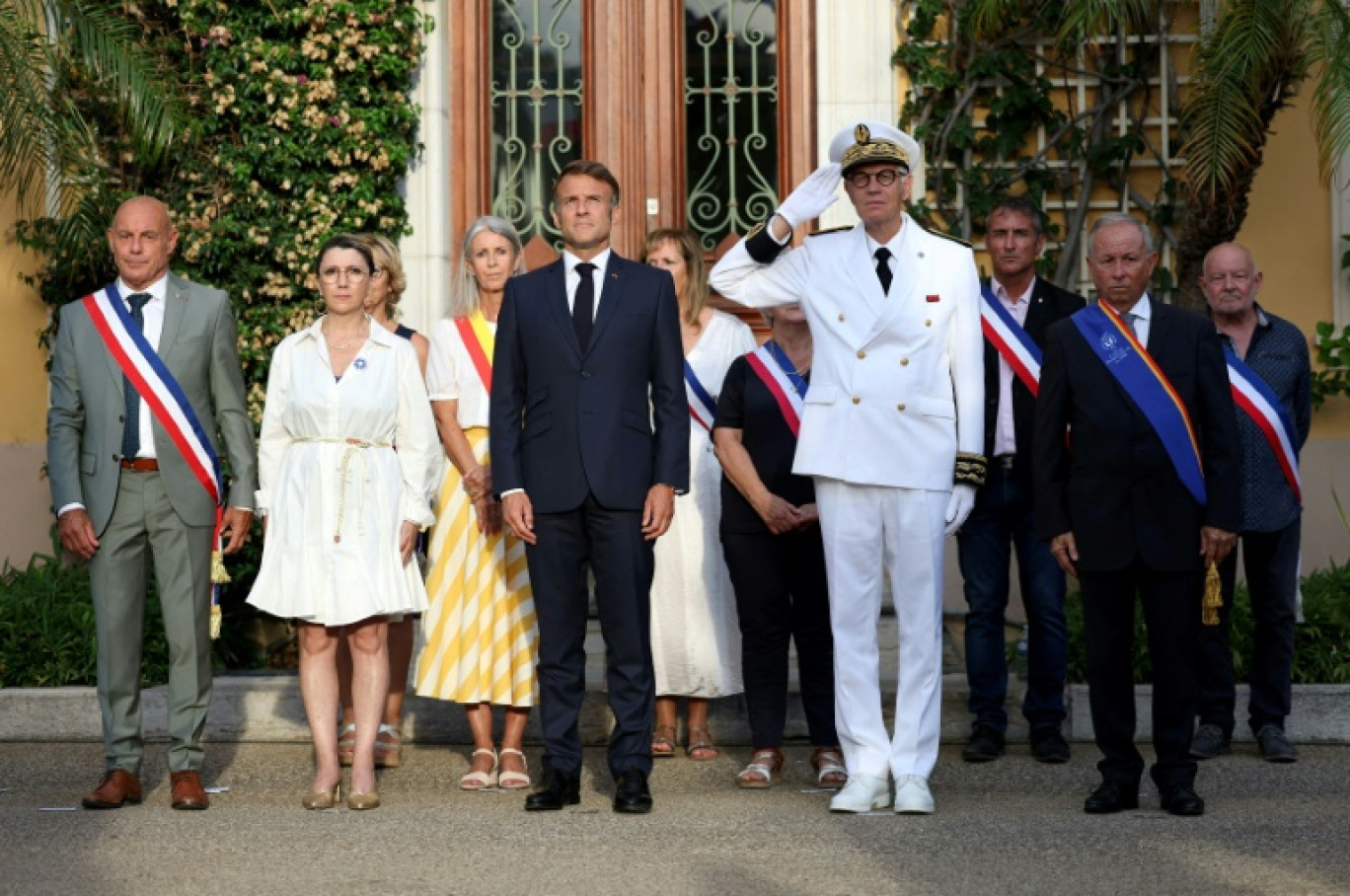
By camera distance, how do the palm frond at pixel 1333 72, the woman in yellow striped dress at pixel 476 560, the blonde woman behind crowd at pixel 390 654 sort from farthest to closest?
1. the palm frond at pixel 1333 72
2. the blonde woman behind crowd at pixel 390 654
3. the woman in yellow striped dress at pixel 476 560

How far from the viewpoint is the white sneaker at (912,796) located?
699 cm

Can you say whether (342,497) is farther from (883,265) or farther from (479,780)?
(883,265)

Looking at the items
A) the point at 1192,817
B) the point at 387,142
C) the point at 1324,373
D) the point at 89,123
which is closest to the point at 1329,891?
the point at 1192,817

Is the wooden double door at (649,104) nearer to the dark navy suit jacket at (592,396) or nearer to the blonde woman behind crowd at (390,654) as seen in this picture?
the blonde woman behind crowd at (390,654)

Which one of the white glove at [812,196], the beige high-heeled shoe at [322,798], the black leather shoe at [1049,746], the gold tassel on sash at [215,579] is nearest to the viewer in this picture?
the white glove at [812,196]

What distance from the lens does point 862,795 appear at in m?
7.04

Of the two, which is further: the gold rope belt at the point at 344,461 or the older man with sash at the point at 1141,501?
the gold rope belt at the point at 344,461

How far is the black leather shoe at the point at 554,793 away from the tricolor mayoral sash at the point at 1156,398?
2277 mm

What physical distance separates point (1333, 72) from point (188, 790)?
5677 mm

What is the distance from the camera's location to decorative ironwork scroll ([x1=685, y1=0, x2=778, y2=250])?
11367mm

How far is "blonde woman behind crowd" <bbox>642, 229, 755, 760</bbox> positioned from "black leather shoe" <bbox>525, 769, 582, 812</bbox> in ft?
3.43

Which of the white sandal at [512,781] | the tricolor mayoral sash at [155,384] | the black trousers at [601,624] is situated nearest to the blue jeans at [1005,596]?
the black trousers at [601,624]

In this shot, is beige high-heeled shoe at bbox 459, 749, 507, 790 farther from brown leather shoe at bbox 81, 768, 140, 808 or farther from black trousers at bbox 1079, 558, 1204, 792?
black trousers at bbox 1079, 558, 1204, 792

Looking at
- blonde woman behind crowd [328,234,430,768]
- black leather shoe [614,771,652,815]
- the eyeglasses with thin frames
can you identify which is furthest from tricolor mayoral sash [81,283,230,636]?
black leather shoe [614,771,652,815]
